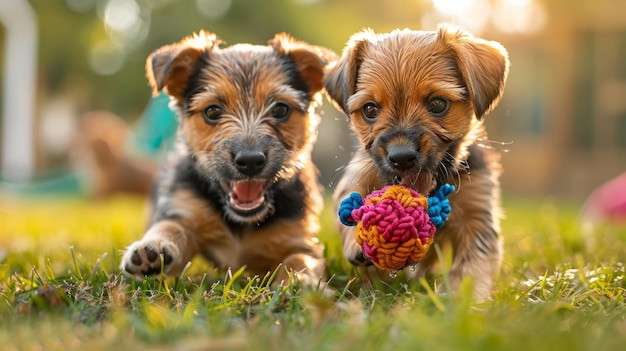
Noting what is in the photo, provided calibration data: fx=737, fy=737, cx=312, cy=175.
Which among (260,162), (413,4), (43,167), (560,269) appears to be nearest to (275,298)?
(260,162)

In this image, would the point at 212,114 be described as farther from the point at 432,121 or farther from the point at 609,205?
the point at 609,205

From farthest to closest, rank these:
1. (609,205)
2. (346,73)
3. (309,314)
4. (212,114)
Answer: (609,205) < (212,114) < (346,73) < (309,314)

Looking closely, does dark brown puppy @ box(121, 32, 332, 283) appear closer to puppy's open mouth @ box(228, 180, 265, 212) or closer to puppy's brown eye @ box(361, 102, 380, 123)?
puppy's open mouth @ box(228, 180, 265, 212)

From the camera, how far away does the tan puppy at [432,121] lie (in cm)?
341

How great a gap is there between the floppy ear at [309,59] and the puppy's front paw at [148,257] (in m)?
1.40

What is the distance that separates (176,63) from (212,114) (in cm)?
37

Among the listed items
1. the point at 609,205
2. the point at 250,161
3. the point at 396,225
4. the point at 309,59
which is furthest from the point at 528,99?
the point at 396,225

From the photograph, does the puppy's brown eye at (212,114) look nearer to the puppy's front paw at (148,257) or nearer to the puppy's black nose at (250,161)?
the puppy's black nose at (250,161)

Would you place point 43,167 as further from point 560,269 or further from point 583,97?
point 560,269

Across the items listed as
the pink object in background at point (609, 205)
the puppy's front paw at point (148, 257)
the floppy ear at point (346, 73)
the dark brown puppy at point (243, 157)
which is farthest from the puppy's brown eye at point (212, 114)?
the pink object in background at point (609, 205)

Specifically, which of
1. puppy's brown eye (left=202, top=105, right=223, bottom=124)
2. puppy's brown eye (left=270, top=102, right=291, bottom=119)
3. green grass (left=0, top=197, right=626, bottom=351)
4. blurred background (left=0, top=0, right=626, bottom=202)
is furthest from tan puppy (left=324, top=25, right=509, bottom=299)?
blurred background (left=0, top=0, right=626, bottom=202)

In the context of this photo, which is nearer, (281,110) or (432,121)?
(432,121)

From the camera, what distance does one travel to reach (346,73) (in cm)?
373

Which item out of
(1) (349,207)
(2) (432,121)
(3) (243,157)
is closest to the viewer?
(1) (349,207)
